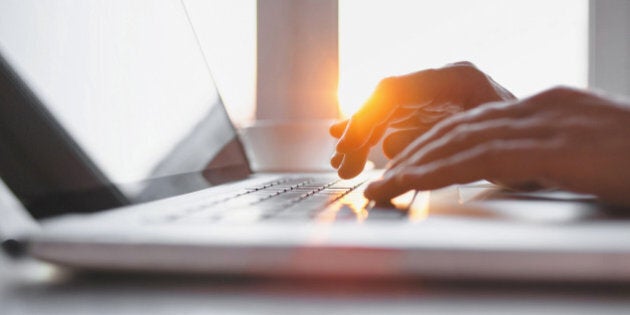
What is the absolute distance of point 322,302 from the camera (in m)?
0.23

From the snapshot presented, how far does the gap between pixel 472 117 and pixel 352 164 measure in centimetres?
22

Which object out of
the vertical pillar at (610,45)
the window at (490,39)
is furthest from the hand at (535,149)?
the vertical pillar at (610,45)

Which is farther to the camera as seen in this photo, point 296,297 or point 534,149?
point 534,149

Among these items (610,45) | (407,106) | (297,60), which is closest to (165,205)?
(407,106)

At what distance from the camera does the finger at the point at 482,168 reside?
1.16ft

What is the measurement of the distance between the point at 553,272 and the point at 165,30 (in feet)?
2.01

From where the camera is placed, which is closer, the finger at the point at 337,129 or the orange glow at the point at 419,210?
the orange glow at the point at 419,210

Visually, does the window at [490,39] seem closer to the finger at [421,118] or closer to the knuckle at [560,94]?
the finger at [421,118]

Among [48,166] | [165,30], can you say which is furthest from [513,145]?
[165,30]

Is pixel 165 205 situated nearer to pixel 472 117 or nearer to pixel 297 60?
pixel 472 117

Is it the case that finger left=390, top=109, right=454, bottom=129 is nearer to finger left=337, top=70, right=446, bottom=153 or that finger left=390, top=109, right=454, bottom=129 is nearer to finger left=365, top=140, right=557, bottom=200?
finger left=337, top=70, right=446, bottom=153

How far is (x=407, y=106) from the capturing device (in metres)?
0.62

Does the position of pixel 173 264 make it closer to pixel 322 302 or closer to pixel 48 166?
pixel 322 302

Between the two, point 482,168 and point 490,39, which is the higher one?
point 490,39
